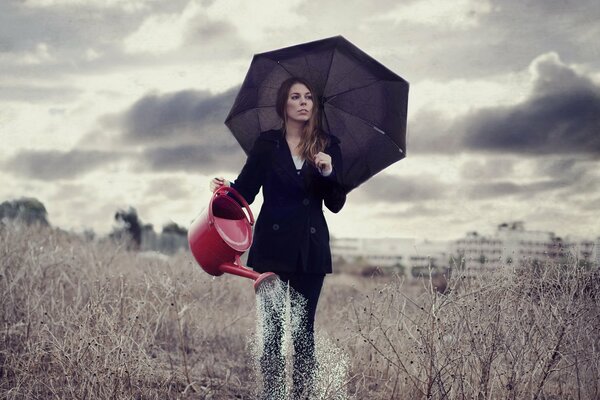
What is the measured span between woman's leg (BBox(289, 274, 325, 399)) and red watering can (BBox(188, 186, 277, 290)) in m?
0.27

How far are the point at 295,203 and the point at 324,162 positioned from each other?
0.88 ft

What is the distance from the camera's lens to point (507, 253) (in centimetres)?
413

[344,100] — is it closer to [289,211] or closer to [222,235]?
[289,211]

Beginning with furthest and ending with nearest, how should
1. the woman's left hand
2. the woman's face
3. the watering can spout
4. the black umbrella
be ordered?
the black umbrella, the woman's face, the woman's left hand, the watering can spout

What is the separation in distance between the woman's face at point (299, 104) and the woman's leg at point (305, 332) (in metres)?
0.80

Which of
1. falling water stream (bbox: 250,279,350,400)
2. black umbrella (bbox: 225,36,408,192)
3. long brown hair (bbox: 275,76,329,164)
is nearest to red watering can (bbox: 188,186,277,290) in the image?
falling water stream (bbox: 250,279,350,400)

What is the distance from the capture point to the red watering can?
3.16m

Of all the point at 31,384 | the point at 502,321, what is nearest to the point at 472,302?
the point at 502,321

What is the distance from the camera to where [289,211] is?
3223 millimetres

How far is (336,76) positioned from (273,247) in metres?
1.06

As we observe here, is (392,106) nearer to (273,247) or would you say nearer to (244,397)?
(273,247)

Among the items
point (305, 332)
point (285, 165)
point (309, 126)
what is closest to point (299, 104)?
point (309, 126)

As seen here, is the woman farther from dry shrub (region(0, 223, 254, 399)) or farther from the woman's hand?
dry shrub (region(0, 223, 254, 399))

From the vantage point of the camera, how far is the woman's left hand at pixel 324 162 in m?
3.10
